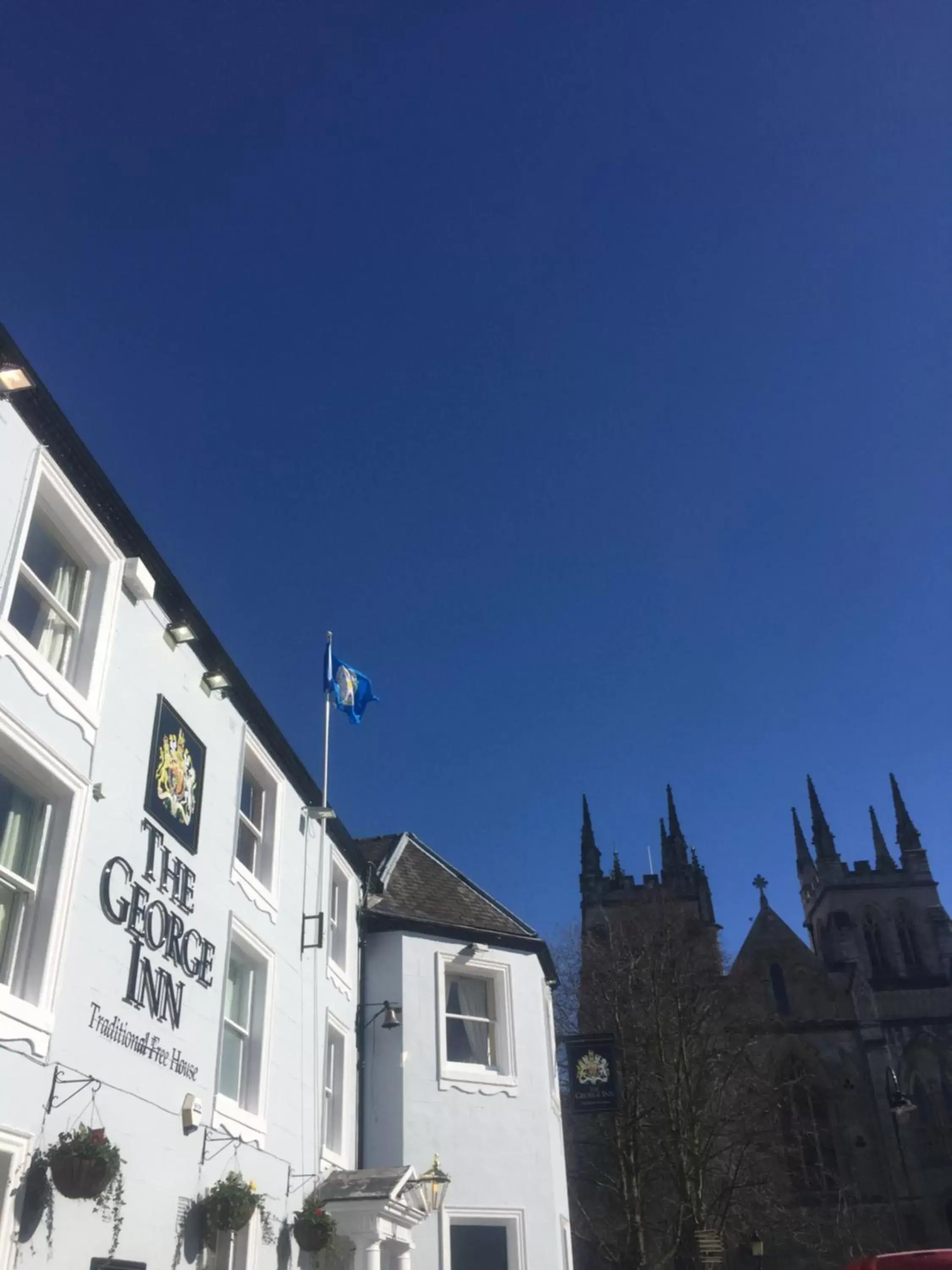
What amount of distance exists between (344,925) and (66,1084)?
8255 mm

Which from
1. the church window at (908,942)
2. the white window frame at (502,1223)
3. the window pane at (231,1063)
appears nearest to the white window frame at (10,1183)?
the window pane at (231,1063)

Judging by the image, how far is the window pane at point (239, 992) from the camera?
11492 mm

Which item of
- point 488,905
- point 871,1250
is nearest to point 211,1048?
point 488,905

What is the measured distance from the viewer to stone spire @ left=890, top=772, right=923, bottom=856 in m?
66.9

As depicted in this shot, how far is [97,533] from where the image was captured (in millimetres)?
9797

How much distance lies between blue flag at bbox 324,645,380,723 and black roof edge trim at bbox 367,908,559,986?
10.8 ft

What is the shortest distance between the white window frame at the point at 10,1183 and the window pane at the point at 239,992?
409 cm

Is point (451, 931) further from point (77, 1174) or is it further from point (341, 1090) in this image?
point (77, 1174)

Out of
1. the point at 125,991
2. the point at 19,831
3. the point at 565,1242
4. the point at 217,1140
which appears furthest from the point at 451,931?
the point at 19,831

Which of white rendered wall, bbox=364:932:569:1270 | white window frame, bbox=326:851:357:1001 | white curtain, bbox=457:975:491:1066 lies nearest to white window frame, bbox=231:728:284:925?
white window frame, bbox=326:851:357:1001

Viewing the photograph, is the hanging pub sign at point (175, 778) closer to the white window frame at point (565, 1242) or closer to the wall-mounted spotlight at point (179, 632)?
the wall-mounted spotlight at point (179, 632)

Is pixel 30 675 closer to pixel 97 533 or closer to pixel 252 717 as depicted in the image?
pixel 97 533

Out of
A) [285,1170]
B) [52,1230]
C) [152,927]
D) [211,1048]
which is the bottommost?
[52,1230]

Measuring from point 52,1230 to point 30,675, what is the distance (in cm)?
416
